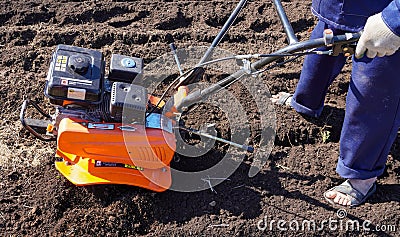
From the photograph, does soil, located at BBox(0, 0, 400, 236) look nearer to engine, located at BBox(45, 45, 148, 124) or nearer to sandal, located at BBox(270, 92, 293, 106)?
sandal, located at BBox(270, 92, 293, 106)

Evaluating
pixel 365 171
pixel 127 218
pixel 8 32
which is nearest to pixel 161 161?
pixel 127 218

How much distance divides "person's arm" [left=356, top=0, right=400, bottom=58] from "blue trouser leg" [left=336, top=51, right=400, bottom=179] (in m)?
0.24

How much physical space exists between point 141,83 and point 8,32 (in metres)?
1.35

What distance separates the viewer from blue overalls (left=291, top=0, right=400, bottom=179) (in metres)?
2.74

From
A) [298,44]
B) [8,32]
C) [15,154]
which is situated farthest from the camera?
[8,32]

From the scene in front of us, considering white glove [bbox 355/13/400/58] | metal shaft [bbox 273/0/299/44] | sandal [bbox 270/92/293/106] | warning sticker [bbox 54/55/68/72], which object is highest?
white glove [bbox 355/13/400/58]

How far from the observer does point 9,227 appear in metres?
2.95

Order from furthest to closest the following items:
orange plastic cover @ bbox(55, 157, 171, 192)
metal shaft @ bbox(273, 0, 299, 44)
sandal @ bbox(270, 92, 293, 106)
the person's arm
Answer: sandal @ bbox(270, 92, 293, 106)
orange plastic cover @ bbox(55, 157, 171, 192)
metal shaft @ bbox(273, 0, 299, 44)
the person's arm

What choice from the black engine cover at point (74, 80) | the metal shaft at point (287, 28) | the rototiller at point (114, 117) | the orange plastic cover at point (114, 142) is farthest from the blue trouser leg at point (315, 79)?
the black engine cover at point (74, 80)

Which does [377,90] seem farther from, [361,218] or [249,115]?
[249,115]

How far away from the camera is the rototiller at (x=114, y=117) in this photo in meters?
2.74

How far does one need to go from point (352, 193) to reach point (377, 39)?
3.27ft

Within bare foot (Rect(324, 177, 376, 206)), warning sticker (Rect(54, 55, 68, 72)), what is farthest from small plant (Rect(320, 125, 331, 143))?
warning sticker (Rect(54, 55, 68, 72))

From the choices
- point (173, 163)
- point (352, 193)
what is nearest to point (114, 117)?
point (173, 163)
